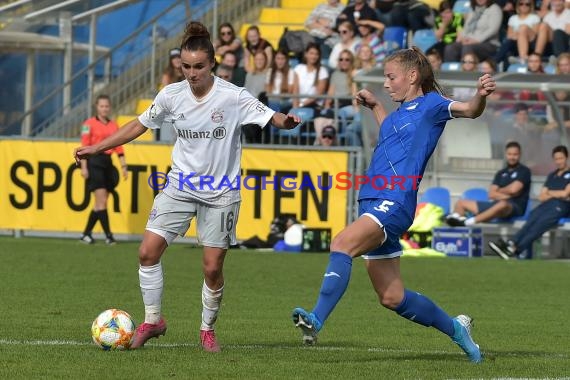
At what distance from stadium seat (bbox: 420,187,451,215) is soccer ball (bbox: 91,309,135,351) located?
489 inches

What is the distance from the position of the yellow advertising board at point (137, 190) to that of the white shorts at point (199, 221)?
11137 millimetres

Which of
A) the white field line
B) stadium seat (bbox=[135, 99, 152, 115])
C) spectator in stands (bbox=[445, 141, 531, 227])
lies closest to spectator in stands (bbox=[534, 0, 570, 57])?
spectator in stands (bbox=[445, 141, 531, 227])

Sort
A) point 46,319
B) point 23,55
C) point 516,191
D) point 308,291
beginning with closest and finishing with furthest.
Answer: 1. point 46,319
2. point 308,291
3. point 516,191
4. point 23,55

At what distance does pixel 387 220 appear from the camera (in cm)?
809

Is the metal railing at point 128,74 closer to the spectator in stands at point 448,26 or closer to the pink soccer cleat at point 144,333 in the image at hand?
the spectator in stands at point 448,26

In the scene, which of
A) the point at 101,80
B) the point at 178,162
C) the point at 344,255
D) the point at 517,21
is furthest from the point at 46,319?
the point at 101,80

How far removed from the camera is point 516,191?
19797 millimetres

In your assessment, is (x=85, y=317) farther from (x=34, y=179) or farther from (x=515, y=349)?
(x=34, y=179)

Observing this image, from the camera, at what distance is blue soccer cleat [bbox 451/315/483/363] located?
8.42 meters

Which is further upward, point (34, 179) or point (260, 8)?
point (260, 8)

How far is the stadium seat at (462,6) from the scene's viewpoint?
2467 centimetres

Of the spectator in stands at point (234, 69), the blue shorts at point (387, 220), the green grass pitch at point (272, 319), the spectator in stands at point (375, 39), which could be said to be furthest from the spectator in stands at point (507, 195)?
the blue shorts at point (387, 220)

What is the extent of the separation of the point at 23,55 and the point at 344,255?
62.0 feet

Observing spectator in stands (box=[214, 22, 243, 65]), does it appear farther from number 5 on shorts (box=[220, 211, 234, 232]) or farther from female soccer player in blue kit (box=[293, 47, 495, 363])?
female soccer player in blue kit (box=[293, 47, 495, 363])
